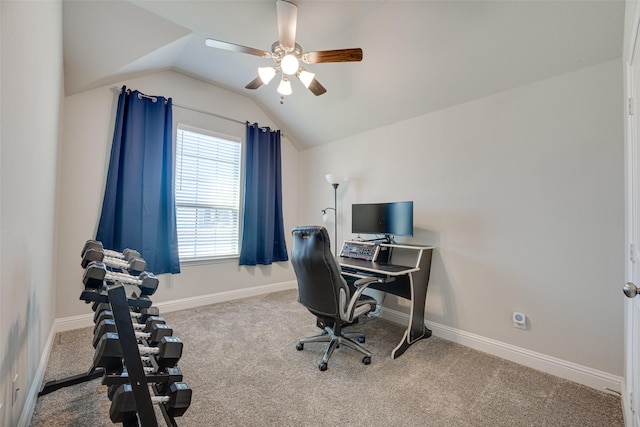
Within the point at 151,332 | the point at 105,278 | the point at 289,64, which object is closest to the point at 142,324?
the point at 151,332

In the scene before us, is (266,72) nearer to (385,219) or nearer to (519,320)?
(385,219)

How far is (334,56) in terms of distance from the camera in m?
2.15

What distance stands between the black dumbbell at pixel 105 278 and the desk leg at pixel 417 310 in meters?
2.03

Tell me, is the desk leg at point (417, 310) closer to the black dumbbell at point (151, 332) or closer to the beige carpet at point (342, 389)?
the beige carpet at point (342, 389)

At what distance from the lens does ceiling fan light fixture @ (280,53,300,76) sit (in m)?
2.10

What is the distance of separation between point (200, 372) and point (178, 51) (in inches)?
127

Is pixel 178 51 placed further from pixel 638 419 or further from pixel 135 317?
pixel 638 419

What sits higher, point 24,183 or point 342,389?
point 24,183

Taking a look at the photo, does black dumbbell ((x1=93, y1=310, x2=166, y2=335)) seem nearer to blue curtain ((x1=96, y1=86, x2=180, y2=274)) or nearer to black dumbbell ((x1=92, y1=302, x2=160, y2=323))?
black dumbbell ((x1=92, y1=302, x2=160, y2=323))

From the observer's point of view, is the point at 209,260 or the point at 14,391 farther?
the point at 209,260

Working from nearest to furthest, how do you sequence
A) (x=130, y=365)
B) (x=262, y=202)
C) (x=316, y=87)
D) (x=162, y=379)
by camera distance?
(x=130, y=365), (x=162, y=379), (x=316, y=87), (x=262, y=202)

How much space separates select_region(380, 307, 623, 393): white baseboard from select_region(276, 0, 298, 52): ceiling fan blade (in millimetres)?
2996

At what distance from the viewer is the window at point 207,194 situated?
3562 mm

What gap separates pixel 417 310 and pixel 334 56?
7.91 feet
